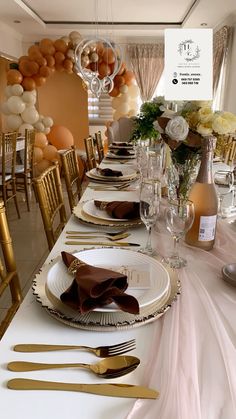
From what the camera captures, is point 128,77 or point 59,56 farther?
point 128,77

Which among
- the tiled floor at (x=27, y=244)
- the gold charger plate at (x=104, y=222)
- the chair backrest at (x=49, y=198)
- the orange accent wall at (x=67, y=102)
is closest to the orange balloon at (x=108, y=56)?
the orange accent wall at (x=67, y=102)

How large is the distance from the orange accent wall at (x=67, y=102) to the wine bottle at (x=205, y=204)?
646cm

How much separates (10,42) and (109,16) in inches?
78.0

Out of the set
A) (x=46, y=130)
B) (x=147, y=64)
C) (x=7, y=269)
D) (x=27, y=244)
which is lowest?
(x=27, y=244)

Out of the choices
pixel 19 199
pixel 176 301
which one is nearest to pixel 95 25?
pixel 19 199

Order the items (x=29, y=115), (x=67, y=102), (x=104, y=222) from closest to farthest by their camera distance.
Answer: (x=104, y=222)
(x=29, y=115)
(x=67, y=102)

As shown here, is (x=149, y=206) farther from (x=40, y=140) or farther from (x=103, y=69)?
(x=103, y=69)

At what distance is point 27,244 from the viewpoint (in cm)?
306

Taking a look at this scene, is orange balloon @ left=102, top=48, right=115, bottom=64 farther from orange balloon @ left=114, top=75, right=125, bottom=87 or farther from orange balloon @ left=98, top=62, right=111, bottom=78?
orange balloon @ left=114, top=75, right=125, bottom=87

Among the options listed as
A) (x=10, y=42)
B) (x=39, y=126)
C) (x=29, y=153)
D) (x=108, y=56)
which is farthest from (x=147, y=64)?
(x=29, y=153)

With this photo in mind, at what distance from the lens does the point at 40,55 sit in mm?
5164

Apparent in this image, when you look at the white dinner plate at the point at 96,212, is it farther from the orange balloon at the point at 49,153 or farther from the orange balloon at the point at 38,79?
the orange balloon at the point at 38,79

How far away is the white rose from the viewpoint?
1046 millimetres
